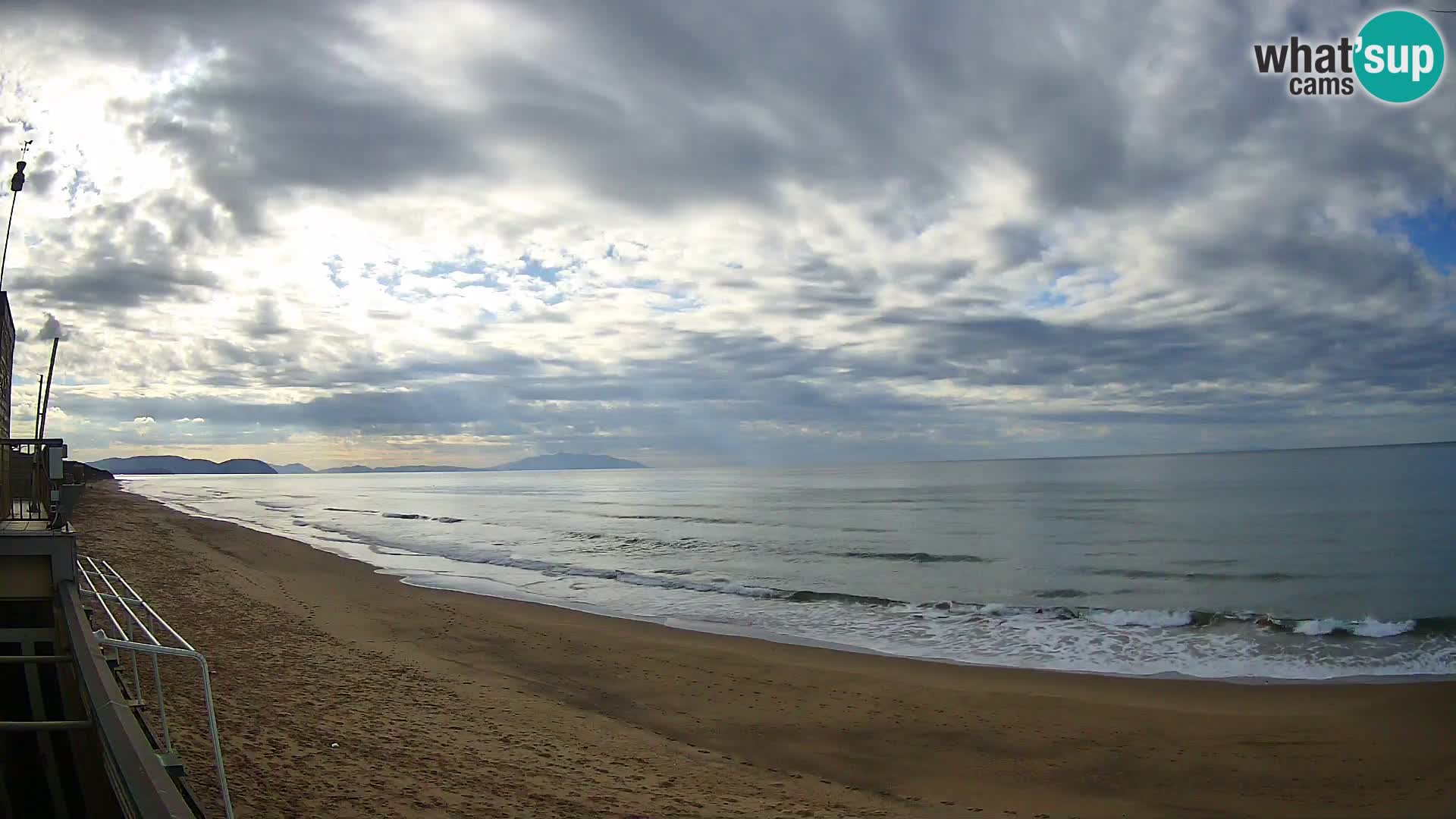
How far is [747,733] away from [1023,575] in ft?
54.8

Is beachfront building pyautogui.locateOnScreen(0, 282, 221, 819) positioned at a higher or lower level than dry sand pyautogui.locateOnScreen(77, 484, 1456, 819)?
higher

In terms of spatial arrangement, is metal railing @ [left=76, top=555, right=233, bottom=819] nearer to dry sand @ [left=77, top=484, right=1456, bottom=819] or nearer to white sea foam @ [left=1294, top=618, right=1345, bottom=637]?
dry sand @ [left=77, top=484, right=1456, bottom=819]

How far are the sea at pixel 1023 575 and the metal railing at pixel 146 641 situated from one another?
28.7ft

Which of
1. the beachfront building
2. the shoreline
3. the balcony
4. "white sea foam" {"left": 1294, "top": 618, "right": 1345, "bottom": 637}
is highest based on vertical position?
the balcony

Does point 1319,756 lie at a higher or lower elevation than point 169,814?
lower

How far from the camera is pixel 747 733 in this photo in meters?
9.65

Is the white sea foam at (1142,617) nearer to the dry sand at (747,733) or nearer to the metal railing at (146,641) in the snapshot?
the dry sand at (747,733)

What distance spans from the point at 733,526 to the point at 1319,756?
34789mm

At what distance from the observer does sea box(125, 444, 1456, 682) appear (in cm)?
1464

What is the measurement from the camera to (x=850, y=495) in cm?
7719

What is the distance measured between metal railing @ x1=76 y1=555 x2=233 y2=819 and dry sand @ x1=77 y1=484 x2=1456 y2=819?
1.70 feet

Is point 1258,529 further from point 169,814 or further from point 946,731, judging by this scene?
point 169,814

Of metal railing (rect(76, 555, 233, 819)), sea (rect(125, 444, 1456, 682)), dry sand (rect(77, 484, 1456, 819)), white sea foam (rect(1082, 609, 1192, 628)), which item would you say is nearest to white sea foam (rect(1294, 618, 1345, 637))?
sea (rect(125, 444, 1456, 682))

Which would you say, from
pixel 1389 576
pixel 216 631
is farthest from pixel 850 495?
pixel 216 631
